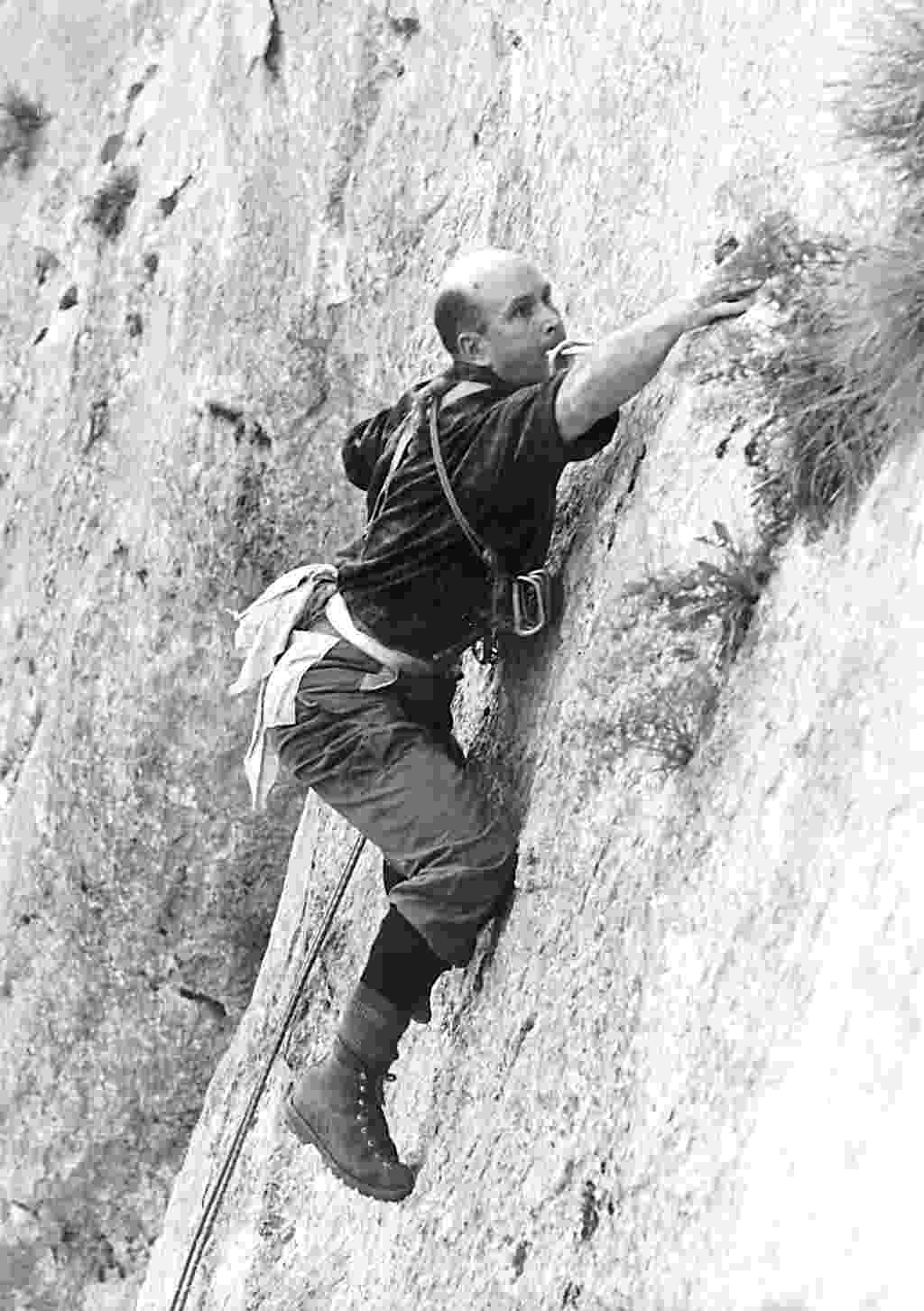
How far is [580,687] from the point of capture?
18.7 feet

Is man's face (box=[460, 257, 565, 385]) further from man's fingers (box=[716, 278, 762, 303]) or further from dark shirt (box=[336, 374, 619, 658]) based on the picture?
man's fingers (box=[716, 278, 762, 303])

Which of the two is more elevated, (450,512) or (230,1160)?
(450,512)

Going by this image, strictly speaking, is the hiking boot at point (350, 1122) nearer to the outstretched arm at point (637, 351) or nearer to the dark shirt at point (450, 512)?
the dark shirt at point (450, 512)

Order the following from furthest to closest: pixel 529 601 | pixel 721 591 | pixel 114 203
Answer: pixel 114 203 → pixel 529 601 → pixel 721 591

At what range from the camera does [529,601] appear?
6.00 m

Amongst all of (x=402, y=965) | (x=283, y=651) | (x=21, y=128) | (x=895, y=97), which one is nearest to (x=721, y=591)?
(x=895, y=97)

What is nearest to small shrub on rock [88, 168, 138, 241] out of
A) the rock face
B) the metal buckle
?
the rock face

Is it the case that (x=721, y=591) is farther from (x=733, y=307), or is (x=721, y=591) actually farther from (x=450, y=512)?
(x=450, y=512)

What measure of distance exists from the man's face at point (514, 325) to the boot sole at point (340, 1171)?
2441mm

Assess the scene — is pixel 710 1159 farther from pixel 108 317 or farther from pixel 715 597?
pixel 108 317

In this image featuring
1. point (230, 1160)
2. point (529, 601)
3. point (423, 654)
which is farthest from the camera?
point (230, 1160)

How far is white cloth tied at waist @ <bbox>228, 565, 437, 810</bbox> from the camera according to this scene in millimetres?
6273

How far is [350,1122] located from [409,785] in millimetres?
1104

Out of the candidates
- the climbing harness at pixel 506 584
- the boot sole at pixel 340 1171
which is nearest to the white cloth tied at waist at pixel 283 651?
the climbing harness at pixel 506 584
